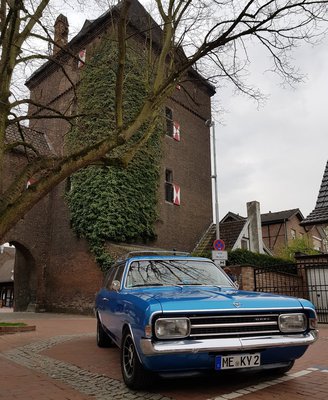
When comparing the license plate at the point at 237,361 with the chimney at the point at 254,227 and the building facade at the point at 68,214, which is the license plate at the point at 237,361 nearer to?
the building facade at the point at 68,214

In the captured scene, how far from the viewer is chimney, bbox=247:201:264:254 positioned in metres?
26.2

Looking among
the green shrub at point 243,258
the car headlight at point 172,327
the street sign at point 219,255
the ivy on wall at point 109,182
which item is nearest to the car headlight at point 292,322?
Answer: the car headlight at point 172,327

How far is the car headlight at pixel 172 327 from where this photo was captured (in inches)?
163

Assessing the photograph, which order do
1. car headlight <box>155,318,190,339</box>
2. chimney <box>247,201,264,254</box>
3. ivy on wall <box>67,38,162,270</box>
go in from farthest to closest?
chimney <box>247,201,264,254</box> < ivy on wall <box>67,38,162,270</box> < car headlight <box>155,318,190,339</box>

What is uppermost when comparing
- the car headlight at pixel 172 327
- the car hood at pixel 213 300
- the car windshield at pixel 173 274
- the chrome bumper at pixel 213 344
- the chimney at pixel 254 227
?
the chimney at pixel 254 227

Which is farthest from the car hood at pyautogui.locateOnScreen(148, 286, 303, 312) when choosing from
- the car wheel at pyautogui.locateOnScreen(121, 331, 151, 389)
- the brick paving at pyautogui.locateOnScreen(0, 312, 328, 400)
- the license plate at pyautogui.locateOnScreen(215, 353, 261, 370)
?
the brick paving at pyautogui.locateOnScreen(0, 312, 328, 400)

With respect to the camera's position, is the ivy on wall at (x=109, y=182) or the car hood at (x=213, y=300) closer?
the car hood at (x=213, y=300)

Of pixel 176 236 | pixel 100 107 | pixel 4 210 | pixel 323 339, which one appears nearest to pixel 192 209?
pixel 176 236

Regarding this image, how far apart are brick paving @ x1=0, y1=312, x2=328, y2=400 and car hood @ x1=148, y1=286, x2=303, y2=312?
939mm

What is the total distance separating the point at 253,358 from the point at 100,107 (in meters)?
18.1

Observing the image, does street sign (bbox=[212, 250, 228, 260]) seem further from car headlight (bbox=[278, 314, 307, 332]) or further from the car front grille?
the car front grille

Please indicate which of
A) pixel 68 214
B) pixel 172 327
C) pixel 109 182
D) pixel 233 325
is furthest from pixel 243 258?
pixel 172 327

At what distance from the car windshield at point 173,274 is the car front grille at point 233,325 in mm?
1269

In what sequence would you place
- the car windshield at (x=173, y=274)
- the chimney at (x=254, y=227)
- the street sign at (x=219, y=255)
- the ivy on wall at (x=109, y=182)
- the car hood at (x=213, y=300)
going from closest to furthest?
1. the car hood at (x=213, y=300)
2. the car windshield at (x=173, y=274)
3. the street sign at (x=219, y=255)
4. the ivy on wall at (x=109, y=182)
5. the chimney at (x=254, y=227)
